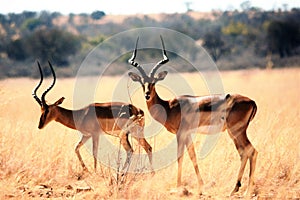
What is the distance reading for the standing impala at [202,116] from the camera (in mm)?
9203

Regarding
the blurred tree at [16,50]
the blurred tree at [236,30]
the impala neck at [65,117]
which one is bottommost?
the impala neck at [65,117]

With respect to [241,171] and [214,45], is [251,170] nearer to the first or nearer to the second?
[241,171]

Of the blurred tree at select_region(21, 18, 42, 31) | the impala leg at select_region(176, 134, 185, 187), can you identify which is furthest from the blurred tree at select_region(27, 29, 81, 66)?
the impala leg at select_region(176, 134, 185, 187)

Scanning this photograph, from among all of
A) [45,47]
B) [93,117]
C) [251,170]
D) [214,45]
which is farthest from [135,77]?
[214,45]

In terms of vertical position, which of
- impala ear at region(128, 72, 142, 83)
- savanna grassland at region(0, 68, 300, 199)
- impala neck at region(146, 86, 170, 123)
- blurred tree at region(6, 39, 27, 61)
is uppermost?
blurred tree at region(6, 39, 27, 61)

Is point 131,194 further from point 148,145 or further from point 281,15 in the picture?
point 281,15

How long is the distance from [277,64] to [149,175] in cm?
3009

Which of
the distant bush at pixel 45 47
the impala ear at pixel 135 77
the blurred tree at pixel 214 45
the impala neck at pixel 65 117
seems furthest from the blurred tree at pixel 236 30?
the impala ear at pixel 135 77

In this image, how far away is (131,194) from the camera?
8078mm

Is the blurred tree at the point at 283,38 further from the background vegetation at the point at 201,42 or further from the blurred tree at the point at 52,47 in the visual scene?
the blurred tree at the point at 52,47

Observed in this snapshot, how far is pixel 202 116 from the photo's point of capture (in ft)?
32.1

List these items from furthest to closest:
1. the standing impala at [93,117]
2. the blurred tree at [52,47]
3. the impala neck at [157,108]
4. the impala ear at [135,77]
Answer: the blurred tree at [52,47] < the standing impala at [93,117] < the impala ear at [135,77] < the impala neck at [157,108]

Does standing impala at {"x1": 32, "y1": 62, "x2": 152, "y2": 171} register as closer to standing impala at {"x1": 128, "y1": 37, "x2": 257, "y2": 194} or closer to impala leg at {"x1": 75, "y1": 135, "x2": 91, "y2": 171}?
impala leg at {"x1": 75, "y1": 135, "x2": 91, "y2": 171}

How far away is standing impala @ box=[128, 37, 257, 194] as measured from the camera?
30.2ft
